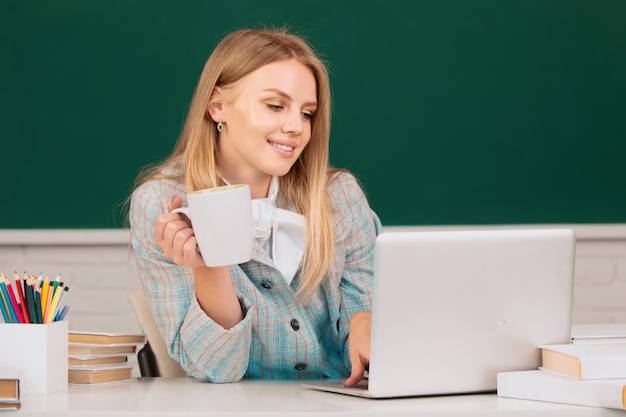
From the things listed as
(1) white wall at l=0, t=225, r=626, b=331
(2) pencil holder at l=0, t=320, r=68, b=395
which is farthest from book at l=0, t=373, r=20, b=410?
(1) white wall at l=0, t=225, r=626, b=331

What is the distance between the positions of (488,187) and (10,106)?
1.39 m

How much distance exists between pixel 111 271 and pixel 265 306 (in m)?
0.97

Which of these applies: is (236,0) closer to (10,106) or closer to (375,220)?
(10,106)

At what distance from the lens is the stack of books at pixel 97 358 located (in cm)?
135

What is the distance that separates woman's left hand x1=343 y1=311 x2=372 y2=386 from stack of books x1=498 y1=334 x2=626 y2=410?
11.2 inches

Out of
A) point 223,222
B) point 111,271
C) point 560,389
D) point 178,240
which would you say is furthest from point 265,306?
point 111,271

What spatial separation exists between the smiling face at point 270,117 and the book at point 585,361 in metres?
0.69

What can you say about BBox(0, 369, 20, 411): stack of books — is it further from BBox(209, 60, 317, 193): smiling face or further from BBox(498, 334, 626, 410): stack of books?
BBox(209, 60, 317, 193): smiling face

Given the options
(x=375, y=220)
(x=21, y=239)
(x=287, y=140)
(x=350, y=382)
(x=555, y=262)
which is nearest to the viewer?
(x=555, y=262)

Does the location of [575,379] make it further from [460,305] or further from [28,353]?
[28,353]

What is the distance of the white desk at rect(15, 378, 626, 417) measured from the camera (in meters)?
1.04

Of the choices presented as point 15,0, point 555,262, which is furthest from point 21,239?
point 555,262

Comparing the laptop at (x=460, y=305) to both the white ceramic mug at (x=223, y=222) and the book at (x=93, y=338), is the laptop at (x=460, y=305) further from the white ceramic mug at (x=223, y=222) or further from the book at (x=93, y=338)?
the book at (x=93, y=338)

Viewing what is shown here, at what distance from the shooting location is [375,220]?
6.45ft
